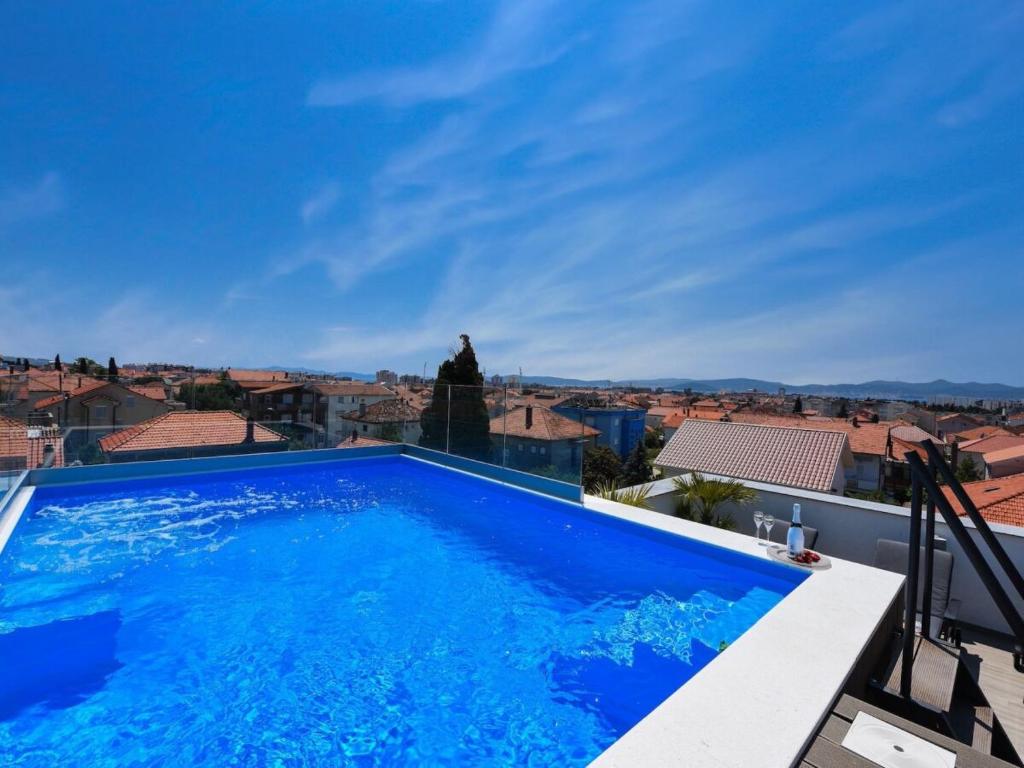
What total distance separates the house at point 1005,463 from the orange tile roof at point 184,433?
1371 inches

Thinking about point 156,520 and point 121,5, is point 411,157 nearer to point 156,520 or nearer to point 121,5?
point 121,5

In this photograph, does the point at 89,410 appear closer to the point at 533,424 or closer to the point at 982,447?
the point at 533,424

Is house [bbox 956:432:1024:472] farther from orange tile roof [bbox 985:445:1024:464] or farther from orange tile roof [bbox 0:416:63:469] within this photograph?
orange tile roof [bbox 0:416:63:469]

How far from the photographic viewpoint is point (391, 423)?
11266mm

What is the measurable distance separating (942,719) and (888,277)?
2022 centimetres

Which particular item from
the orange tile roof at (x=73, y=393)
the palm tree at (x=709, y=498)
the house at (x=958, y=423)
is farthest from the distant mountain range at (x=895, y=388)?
the palm tree at (x=709, y=498)

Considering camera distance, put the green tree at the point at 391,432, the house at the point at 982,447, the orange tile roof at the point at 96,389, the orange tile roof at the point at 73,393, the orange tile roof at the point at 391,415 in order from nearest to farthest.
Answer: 1. the orange tile roof at the point at 73,393
2. the orange tile roof at the point at 96,389
3. the orange tile roof at the point at 391,415
4. the green tree at the point at 391,432
5. the house at the point at 982,447

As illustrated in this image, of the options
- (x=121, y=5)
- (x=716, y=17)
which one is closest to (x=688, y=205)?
(x=716, y=17)

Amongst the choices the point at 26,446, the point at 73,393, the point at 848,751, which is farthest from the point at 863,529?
the point at 73,393

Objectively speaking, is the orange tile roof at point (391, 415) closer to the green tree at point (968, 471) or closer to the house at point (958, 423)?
the green tree at point (968, 471)

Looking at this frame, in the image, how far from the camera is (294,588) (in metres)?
4.54

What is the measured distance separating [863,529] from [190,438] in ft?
35.9

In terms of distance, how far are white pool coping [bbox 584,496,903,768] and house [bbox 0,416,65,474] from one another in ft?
26.1

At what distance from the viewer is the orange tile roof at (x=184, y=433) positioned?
8.53m
